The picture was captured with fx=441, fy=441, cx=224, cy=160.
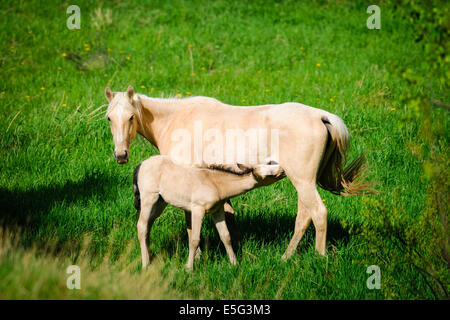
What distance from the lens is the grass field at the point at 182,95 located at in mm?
4809

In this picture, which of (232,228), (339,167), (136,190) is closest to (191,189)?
(136,190)

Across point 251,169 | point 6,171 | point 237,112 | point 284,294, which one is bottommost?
point 284,294

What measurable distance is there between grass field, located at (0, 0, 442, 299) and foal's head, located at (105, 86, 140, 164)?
121 centimetres

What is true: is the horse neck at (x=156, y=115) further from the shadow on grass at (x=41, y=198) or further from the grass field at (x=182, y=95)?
the shadow on grass at (x=41, y=198)

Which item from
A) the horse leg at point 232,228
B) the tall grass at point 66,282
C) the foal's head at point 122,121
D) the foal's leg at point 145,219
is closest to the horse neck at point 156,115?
the foal's head at point 122,121

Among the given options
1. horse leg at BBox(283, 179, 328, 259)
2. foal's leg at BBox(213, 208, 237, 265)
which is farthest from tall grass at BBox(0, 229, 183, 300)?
horse leg at BBox(283, 179, 328, 259)

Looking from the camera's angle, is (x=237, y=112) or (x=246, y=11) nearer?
(x=237, y=112)

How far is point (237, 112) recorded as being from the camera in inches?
218

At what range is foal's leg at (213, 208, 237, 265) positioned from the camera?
16.7 ft

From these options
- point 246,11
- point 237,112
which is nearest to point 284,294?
point 237,112

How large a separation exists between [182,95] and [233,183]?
220 inches

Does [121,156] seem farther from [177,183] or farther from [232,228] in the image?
[232,228]
